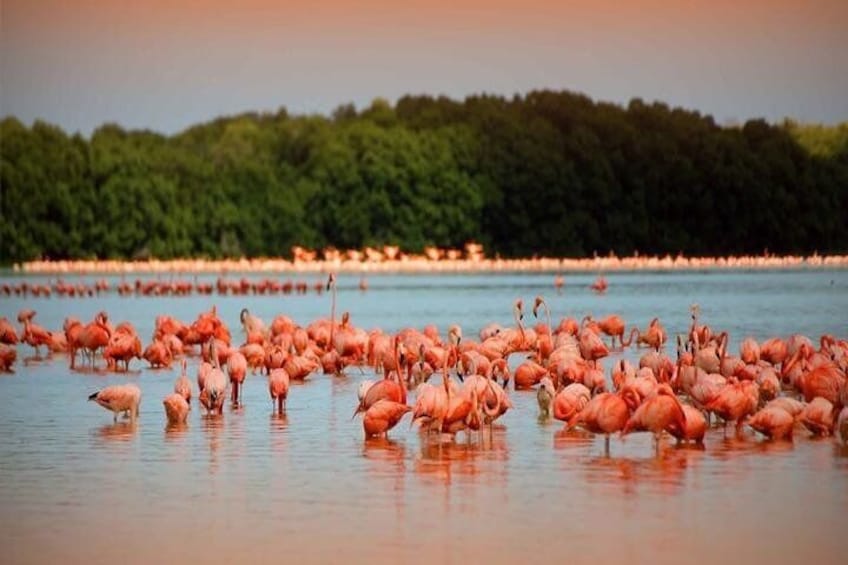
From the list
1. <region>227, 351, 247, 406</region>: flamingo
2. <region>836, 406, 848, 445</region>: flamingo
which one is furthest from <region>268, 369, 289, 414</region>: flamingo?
<region>836, 406, 848, 445</region>: flamingo

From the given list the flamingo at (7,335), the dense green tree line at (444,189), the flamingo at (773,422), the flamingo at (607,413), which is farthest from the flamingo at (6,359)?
the dense green tree line at (444,189)

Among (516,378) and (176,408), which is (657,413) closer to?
(176,408)

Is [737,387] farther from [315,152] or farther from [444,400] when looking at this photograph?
[315,152]

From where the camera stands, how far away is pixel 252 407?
17.7m

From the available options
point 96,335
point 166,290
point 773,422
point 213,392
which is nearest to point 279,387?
point 213,392

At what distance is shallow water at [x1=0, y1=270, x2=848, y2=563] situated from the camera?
36.0 ft

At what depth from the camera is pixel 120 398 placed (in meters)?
16.3

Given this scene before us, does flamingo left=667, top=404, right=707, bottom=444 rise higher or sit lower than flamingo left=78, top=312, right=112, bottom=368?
lower

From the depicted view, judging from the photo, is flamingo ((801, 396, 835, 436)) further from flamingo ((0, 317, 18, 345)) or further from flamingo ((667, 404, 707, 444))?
flamingo ((0, 317, 18, 345))

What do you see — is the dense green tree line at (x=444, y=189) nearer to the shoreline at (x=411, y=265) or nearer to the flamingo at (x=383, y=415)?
the shoreline at (x=411, y=265)

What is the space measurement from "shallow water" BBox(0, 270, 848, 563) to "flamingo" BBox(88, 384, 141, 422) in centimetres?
20

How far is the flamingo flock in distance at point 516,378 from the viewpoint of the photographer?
14398mm

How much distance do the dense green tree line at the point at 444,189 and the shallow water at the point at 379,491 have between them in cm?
5767

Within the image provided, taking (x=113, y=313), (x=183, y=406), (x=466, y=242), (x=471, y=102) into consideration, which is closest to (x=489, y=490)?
(x=183, y=406)
